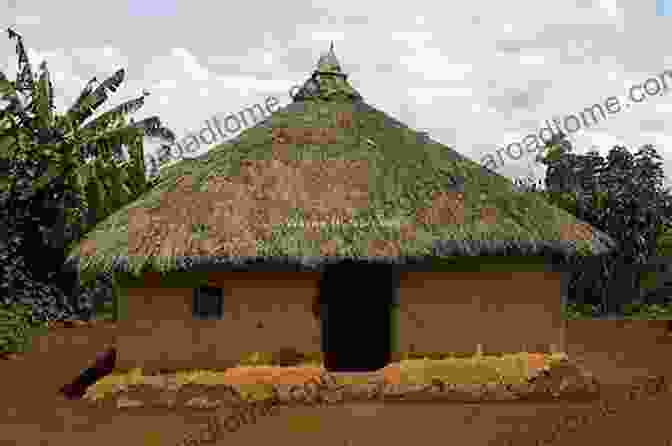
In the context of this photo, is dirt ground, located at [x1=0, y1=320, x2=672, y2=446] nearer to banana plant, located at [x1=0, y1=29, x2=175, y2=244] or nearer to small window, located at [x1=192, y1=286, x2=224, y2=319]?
small window, located at [x1=192, y1=286, x2=224, y2=319]

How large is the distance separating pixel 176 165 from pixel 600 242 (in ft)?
23.7

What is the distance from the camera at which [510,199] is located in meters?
11.1

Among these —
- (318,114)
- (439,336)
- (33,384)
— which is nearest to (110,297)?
(33,384)

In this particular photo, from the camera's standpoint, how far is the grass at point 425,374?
31.7 ft

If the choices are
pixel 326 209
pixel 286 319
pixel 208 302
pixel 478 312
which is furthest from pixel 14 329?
pixel 478 312

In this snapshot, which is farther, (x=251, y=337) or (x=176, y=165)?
(x=176, y=165)

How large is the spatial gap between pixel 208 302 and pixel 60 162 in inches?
325

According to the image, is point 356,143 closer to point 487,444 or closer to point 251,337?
point 251,337

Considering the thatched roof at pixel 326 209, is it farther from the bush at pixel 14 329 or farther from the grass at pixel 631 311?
the grass at pixel 631 311

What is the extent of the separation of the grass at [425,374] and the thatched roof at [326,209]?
4.94 ft

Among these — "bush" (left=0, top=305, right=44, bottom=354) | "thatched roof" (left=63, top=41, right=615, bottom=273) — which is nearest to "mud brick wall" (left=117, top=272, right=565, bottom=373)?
"thatched roof" (left=63, top=41, right=615, bottom=273)

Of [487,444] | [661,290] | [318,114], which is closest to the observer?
[487,444]

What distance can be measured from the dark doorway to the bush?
20.9 ft

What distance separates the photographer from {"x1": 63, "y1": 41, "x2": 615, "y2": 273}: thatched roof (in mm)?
9656
